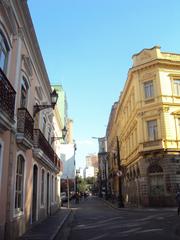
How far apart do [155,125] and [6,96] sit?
20.9 meters

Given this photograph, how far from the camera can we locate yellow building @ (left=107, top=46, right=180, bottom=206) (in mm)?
26266

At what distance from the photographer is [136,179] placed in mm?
29922

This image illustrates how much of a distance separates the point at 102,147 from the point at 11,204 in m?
87.9

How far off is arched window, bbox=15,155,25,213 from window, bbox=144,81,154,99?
19.3 m

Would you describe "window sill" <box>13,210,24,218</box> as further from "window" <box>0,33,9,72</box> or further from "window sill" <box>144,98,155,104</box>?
"window sill" <box>144,98,155,104</box>

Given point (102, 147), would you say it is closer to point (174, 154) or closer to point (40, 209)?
point (174, 154)

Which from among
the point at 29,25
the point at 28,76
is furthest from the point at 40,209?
the point at 29,25

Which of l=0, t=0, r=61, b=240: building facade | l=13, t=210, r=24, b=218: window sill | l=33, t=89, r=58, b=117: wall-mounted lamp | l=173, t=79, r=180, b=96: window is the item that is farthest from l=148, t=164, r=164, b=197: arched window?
l=13, t=210, r=24, b=218: window sill

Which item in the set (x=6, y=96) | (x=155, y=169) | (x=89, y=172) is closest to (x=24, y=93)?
(x=6, y=96)

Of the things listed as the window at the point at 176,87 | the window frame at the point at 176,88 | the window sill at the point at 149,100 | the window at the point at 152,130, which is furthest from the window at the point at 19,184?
the window at the point at 176,87

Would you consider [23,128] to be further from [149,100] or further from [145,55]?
[145,55]

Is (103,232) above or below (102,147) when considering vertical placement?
below

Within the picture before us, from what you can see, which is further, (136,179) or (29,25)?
(136,179)

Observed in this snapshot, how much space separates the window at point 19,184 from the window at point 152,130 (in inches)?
707
